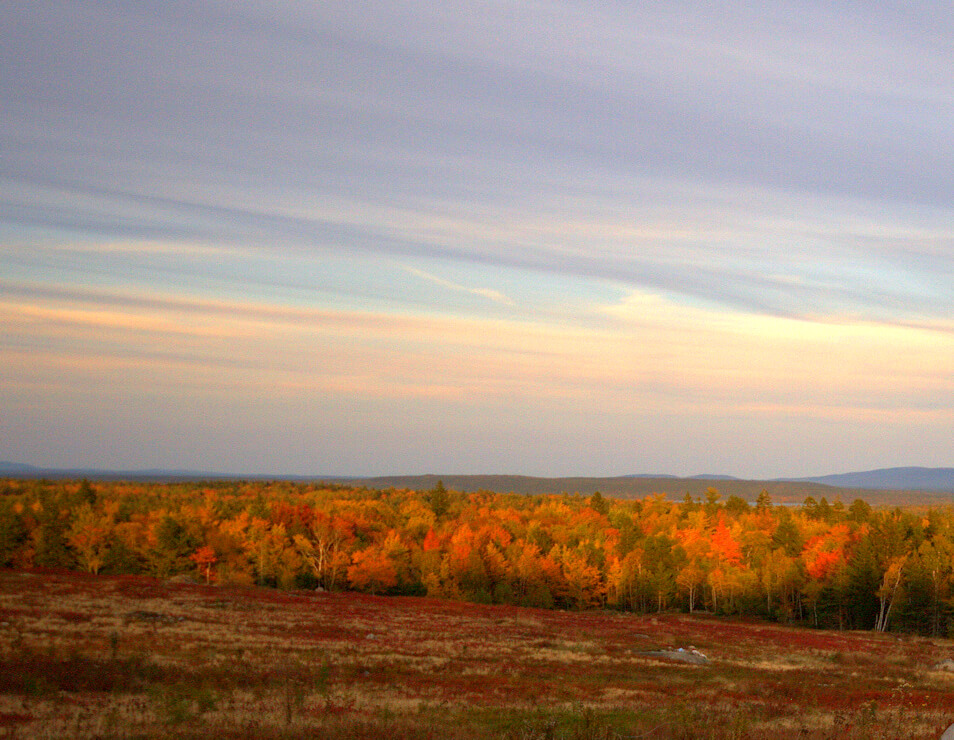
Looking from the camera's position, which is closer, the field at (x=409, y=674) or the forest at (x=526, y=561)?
the field at (x=409, y=674)

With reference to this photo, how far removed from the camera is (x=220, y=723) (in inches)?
729

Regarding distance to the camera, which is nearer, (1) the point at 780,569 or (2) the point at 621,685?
(2) the point at 621,685

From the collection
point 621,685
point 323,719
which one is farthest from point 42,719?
point 621,685

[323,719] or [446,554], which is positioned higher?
[323,719]

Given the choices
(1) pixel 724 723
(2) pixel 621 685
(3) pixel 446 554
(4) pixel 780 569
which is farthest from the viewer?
(3) pixel 446 554

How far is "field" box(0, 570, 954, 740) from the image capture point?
19.1 meters

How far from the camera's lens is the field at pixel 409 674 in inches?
753

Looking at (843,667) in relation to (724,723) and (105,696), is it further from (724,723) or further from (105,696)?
(105,696)

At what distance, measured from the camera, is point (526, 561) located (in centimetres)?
9656

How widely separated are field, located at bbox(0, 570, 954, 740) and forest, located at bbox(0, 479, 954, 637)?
1508 cm

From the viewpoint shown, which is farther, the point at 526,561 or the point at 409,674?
the point at 526,561

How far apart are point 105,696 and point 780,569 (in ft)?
275

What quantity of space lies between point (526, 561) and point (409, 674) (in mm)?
64475

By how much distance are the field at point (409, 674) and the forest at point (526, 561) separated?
15.1m
